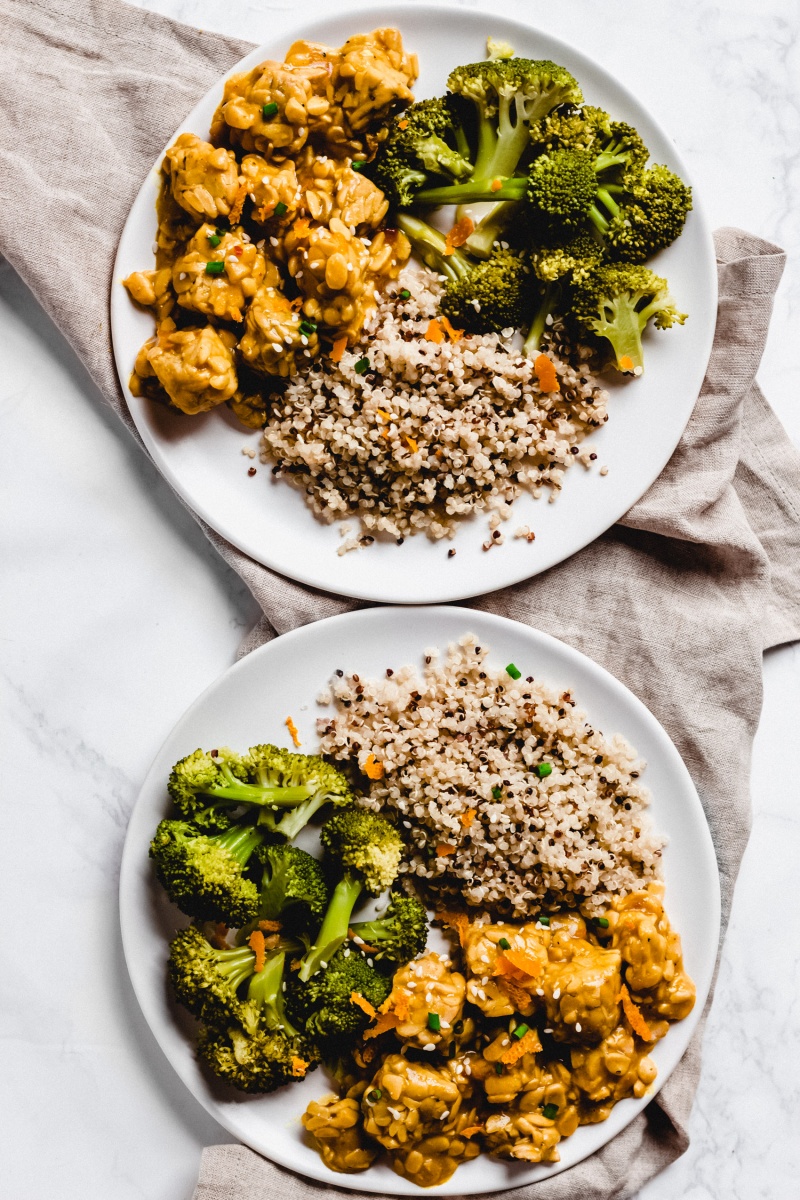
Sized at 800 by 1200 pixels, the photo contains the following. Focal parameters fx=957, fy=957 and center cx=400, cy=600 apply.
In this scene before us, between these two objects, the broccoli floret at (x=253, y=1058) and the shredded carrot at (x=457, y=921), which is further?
the shredded carrot at (x=457, y=921)

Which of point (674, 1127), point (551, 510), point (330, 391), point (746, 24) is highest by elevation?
point (746, 24)

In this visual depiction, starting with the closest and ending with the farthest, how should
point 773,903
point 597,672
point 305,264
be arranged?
point 305,264 → point 597,672 → point 773,903

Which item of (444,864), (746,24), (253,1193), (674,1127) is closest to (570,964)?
(444,864)

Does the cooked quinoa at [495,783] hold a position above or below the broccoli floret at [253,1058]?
above

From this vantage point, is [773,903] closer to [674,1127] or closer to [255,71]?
[674,1127]

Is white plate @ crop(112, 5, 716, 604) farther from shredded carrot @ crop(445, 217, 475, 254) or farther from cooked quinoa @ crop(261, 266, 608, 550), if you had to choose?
shredded carrot @ crop(445, 217, 475, 254)

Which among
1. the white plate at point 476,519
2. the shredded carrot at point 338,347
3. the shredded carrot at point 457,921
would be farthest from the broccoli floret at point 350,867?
the shredded carrot at point 338,347

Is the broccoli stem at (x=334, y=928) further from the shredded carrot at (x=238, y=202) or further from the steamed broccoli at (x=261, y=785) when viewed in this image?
the shredded carrot at (x=238, y=202)

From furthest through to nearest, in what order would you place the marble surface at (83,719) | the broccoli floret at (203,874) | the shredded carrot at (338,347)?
the marble surface at (83,719) < the shredded carrot at (338,347) < the broccoli floret at (203,874)
